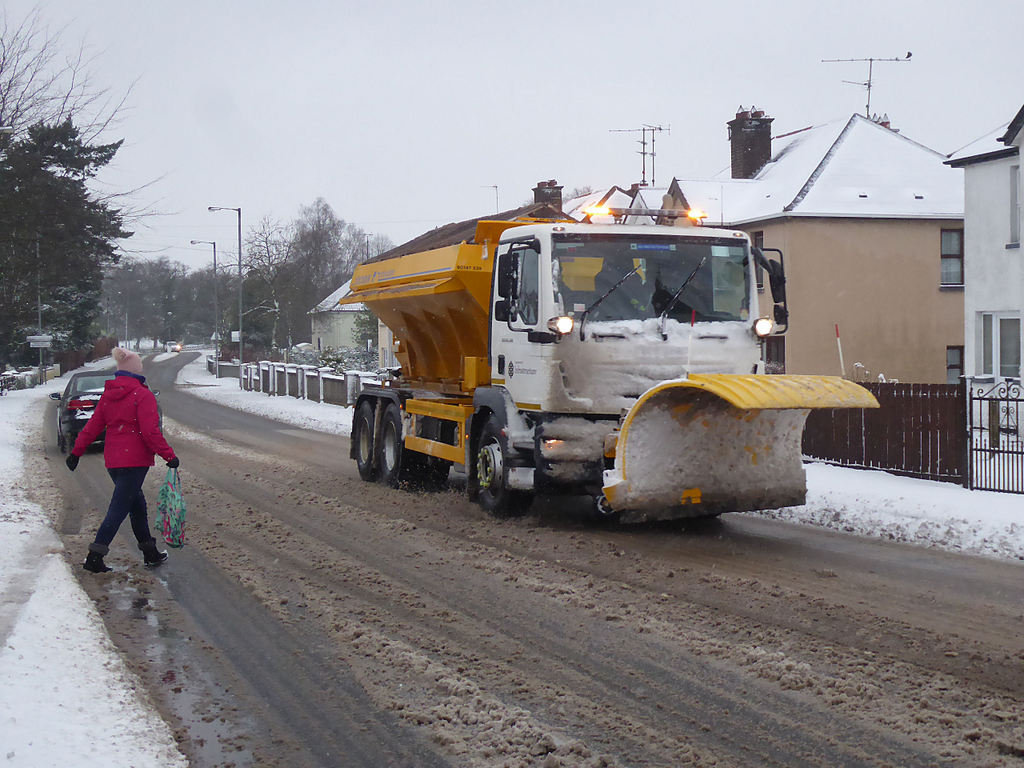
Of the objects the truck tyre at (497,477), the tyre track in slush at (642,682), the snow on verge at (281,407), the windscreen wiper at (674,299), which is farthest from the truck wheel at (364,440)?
the snow on verge at (281,407)

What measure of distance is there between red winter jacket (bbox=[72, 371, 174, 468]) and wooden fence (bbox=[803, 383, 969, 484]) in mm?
8526

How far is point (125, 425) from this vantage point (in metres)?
8.79

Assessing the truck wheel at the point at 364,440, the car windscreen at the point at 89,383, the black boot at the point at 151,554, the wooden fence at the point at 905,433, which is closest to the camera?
the black boot at the point at 151,554

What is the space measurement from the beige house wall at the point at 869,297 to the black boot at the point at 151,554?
24884mm

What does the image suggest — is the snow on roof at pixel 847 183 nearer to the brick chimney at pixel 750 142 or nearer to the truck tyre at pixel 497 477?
the brick chimney at pixel 750 142

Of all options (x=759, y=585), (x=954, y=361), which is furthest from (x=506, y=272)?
(x=954, y=361)

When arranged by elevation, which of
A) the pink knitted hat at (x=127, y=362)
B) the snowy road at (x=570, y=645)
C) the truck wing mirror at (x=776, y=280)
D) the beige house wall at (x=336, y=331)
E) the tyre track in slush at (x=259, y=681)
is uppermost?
the beige house wall at (x=336, y=331)

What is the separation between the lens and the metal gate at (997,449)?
12242 mm

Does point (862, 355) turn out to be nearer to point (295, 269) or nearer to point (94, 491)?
point (94, 491)

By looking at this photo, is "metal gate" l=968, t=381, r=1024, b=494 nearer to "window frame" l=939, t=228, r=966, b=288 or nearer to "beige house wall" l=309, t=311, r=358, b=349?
"window frame" l=939, t=228, r=966, b=288

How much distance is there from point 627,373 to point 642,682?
15.6ft

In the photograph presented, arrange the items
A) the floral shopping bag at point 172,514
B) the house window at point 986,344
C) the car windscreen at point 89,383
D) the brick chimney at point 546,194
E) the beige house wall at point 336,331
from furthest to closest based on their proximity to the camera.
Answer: the beige house wall at point 336,331
the brick chimney at point 546,194
the house window at point 986,344
the car windscreen at point 89,383
the floral shopping bag at point 172,514

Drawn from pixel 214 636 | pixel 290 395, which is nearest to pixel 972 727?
pixel 214 636

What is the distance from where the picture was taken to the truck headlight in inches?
394
